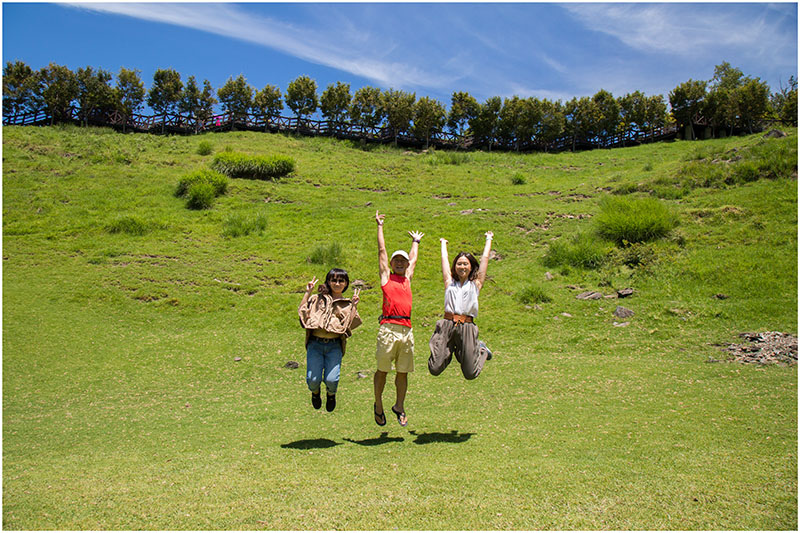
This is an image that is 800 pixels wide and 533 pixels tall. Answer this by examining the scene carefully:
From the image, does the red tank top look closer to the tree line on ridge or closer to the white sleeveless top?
the white sleeveless top

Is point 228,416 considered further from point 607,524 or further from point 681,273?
point 681,273

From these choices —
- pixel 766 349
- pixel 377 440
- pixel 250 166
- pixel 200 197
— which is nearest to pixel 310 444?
pixel 377 440

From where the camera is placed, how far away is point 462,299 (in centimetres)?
552

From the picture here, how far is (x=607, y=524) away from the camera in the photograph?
145 inches

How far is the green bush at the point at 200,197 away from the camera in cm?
2391

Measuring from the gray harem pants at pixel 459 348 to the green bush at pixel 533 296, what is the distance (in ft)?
33.5

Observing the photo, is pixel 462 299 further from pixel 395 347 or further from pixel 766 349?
pixel 766 349

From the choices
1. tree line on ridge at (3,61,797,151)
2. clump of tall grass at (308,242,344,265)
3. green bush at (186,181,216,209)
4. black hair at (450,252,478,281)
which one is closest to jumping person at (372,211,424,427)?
black hair at (450,252,478,281)

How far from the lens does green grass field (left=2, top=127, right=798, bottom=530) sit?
13.7 ft

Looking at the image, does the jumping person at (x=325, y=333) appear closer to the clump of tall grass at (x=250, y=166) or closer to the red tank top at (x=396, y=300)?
the red tank top at (x=396, y=300)

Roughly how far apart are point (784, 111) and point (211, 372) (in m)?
54.4

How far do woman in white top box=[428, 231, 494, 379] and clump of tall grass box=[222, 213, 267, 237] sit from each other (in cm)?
1747

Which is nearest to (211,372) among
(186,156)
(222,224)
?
(222,224)

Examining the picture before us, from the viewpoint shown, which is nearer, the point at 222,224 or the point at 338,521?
the point at 338,521
